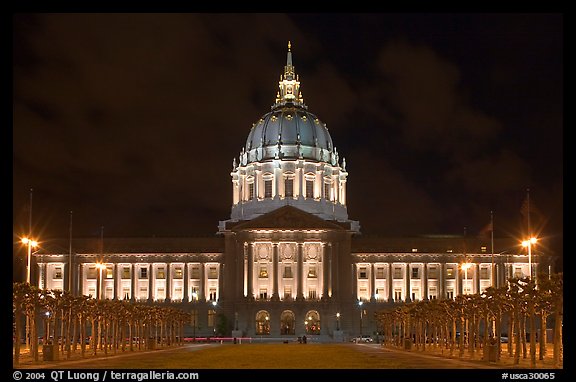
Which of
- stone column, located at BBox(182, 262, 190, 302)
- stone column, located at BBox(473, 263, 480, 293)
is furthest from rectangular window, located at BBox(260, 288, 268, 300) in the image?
stone column, located at BBox(473, 263, 480, 293)

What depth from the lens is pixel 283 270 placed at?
18200cm

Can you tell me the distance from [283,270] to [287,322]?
10007 mm

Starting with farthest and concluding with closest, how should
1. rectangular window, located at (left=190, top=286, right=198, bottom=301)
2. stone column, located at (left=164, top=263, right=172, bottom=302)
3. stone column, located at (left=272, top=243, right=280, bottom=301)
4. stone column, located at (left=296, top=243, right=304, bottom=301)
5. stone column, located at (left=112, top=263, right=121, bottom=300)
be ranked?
stone column, located at (left=112, top=263, right=121, bottom=300) < stone column, located at (left=164, top=263, right=172, bottom=302) < rectangular window, located at (left=190, top=286, right=198, bottom=301) < stone column, located at (left=272, top=243, right=280, bottom=301) < stone column, located at (left=296, top=243, right=304, bottom=301)

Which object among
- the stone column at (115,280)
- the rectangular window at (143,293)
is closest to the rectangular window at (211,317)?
the rectangular window at (143,293)

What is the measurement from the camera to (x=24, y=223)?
104 metres

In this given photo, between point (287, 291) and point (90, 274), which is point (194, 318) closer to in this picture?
point (287, 291)

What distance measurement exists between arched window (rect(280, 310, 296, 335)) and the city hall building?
17 centimetres

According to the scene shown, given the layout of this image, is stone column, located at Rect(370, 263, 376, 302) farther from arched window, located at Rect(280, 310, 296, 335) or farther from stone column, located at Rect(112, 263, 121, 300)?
stone column, located at Rect(112, 263, 121, 300)

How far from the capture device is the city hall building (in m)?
177

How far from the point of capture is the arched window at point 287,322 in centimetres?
17525

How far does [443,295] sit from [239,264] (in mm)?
37110
